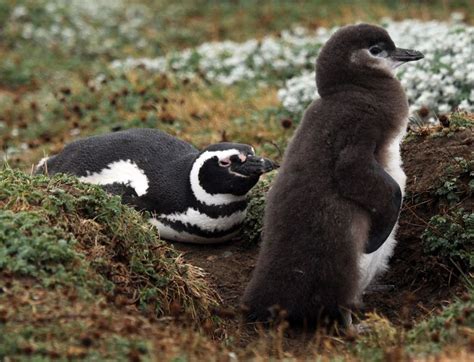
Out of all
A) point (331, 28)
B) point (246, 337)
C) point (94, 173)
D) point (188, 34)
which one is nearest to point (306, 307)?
point (246, 337)

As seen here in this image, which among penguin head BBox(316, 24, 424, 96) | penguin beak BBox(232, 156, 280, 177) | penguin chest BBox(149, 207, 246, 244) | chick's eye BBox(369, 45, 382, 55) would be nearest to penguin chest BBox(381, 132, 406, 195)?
penguin head BBox(316, 24, 424, 96)

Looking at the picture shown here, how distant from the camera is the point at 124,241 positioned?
5660mm

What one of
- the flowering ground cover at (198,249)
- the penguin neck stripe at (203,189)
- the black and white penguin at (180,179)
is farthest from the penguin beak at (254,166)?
the flowering ground cover at (198,249)

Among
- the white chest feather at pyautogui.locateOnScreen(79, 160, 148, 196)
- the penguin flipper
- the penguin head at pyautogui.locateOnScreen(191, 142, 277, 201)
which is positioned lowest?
the white chest feather at pyautogui.locateOnScreen(79, 160, 148, 196)

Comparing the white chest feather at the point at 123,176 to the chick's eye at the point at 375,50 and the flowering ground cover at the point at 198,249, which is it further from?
the chick's eye at the point at 375,50

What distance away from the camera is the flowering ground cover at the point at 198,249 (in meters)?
4.52

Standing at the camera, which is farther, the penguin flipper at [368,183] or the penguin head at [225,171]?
the penguin head at [225,171]

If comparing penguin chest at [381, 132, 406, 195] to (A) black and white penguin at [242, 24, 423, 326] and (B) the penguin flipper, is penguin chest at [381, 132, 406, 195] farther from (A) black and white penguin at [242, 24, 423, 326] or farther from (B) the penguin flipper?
(B) the penguin flipper

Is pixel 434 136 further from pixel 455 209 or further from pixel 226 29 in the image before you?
pixel 226 29

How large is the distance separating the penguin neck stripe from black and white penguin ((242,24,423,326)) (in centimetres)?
125

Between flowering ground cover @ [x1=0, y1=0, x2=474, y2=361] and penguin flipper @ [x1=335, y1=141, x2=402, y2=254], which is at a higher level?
penguin flipper @ [x1=335, y1=141, x2=402, y2=254]

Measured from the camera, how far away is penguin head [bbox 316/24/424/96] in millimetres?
5723

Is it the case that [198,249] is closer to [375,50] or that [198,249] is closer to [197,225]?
[197,225]

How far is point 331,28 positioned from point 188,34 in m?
3.67
